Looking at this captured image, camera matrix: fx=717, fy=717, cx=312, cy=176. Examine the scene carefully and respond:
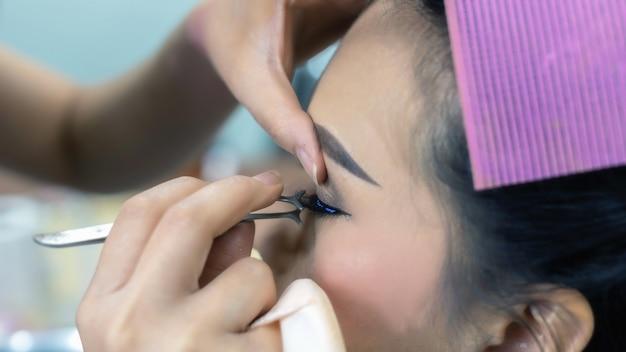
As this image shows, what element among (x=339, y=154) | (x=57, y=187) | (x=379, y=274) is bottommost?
(x=57, y=187)

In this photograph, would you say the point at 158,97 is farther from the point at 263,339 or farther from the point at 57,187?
the point at 263,339

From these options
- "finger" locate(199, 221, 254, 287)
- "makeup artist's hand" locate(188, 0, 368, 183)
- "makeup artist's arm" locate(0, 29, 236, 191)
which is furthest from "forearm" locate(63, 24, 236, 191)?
"finger" locate(199, 221, 254, 287)

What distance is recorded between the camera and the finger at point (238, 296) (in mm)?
565

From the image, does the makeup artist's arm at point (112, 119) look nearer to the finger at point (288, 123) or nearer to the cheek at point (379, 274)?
the finger at point (288, 123)

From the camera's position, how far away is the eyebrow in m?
0.64

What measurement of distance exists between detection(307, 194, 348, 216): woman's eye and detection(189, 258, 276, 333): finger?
95mm

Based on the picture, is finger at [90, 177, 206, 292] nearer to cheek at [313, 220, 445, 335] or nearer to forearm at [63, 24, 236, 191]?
cheek at [313, 220, 445, 335]

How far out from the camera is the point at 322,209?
681mm

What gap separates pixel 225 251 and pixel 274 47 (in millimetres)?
229

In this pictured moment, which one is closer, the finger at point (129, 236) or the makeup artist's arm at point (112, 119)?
the finger at point (129, 236)

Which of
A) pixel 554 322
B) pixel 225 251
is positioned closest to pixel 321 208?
pixel 225 251

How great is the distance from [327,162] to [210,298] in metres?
0.17

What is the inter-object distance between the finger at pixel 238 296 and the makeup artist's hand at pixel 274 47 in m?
0.11

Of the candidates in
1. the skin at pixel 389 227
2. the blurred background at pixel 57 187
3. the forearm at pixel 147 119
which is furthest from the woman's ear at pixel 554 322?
the forearm at pixel 147 119
